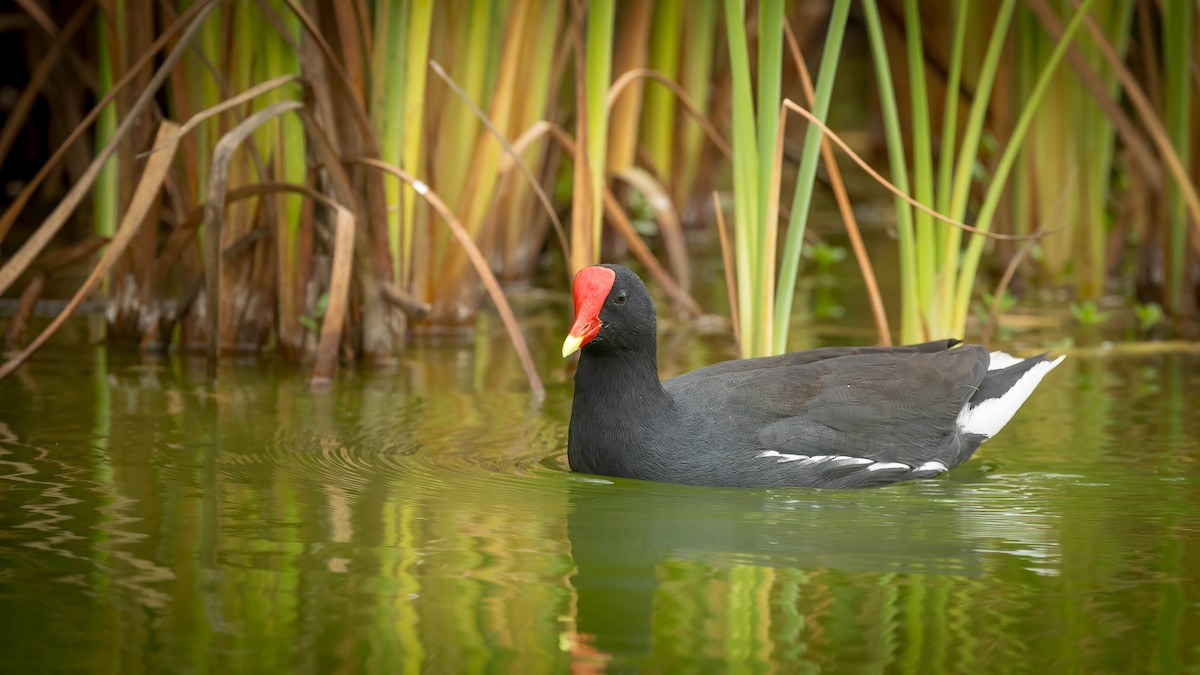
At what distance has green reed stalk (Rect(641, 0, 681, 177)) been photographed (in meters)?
8.06

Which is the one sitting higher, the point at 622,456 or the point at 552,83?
the point at 552,83

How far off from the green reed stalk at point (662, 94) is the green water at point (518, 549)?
139 inches

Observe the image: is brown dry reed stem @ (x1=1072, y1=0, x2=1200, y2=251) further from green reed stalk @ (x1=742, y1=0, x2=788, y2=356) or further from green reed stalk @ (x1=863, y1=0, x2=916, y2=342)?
green reed stalk @ (x1=742, y1=0, x2=788, y2=356)

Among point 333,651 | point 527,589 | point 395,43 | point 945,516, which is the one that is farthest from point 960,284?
point 333,651

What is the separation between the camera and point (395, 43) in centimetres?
512

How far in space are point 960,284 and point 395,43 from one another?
197 cm

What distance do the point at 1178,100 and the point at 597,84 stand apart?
7.73ft

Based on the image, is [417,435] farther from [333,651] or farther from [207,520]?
[333,651]

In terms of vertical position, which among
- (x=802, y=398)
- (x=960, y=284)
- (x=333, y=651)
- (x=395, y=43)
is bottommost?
(x=333, y=651)

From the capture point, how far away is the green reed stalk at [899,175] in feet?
15.2

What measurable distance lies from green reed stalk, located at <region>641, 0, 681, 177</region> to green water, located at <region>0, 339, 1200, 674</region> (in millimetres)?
3525

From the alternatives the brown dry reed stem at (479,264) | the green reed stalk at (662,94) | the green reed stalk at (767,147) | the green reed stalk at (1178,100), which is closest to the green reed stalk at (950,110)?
the green reed stalk at (767,147)

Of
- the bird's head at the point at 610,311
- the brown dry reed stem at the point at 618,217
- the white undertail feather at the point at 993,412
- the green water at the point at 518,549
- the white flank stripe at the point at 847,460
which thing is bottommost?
the green water at the point at 518,549

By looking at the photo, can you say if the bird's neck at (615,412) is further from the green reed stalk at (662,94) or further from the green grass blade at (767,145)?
the green reed stalk at (662,94)
